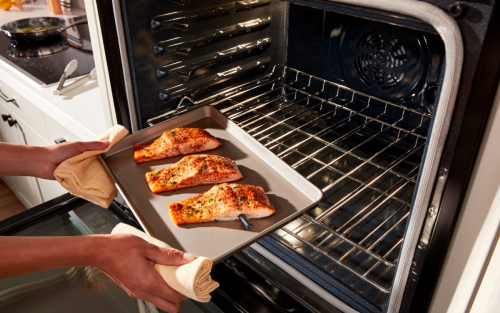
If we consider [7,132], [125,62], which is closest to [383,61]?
[125,62]

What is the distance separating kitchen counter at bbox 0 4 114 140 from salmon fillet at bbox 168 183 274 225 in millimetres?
442

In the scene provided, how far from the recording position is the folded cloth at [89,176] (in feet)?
3.14

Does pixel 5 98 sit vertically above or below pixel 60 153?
below

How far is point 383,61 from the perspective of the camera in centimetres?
116

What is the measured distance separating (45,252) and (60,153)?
0.37 metres

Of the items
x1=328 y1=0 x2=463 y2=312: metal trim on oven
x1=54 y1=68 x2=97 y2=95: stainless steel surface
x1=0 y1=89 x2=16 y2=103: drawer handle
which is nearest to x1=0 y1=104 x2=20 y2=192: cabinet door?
x1=0 y1=89 x2=16 y2=103: drawer handle

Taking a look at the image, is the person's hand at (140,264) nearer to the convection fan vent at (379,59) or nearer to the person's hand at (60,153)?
the person's hand at (60,153)

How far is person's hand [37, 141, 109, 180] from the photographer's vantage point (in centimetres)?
102

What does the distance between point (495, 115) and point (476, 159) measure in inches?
2.6

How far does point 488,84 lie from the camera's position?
1.59ft

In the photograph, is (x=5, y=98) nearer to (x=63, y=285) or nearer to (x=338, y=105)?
(x=63, y=285)

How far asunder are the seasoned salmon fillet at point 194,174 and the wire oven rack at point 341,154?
0.21 metres

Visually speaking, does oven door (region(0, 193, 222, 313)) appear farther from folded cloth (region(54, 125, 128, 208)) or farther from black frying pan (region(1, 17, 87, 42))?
black frying pan (region(1, 17, 87, 42))

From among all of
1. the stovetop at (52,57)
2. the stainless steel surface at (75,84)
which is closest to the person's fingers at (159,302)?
the stainless steel surface at (75,84)
